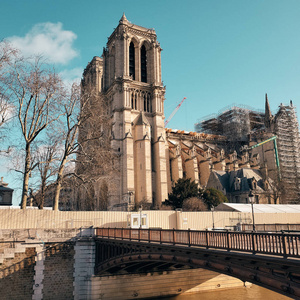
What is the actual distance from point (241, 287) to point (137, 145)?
104ft

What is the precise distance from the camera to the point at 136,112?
56.7m

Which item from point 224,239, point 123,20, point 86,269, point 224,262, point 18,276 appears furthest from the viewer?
point 123,20

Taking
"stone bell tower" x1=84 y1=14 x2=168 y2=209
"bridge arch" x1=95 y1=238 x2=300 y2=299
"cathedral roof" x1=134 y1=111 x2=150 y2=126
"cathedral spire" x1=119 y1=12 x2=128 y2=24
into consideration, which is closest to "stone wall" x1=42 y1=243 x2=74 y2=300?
"bridge arch" x1=95 y1=238 x2=300 y2=299

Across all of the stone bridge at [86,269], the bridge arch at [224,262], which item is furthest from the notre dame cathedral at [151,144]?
the bridge arch at [224,262]

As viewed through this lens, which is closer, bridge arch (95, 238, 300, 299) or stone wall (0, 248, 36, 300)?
bridge arch (95, 238, 300, 299)

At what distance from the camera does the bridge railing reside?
9.60m

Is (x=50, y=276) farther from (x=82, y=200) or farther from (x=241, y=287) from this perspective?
(x=82, y=200)

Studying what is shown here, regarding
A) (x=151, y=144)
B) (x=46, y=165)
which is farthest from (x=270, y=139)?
(x=46, y=165)

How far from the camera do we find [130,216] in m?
29.9

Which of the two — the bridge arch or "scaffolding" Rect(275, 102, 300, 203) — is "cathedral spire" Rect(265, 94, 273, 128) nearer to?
"scaffolding" Rect(275, 102, 300, 203)

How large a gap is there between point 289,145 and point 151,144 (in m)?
34.9

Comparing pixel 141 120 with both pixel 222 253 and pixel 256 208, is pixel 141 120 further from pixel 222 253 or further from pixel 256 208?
pixel 222 253

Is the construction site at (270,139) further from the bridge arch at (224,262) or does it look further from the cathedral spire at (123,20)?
the bridge arch at (224,262)

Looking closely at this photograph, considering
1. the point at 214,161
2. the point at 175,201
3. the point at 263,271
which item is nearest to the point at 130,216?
the point at 175,201
